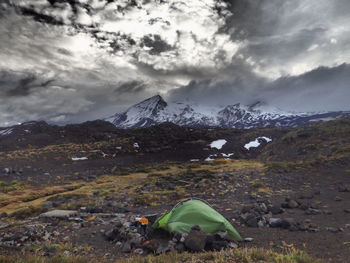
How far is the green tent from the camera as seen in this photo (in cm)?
1020

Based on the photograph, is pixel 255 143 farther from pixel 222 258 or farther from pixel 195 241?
pixel 222 258

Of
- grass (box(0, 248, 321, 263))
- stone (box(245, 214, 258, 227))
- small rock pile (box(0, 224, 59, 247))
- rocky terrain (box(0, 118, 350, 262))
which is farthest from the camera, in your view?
stone (box(245, 214, 258, 227))

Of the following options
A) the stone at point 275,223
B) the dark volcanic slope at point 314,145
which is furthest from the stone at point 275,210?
the dark volcanic slope at point 314,145

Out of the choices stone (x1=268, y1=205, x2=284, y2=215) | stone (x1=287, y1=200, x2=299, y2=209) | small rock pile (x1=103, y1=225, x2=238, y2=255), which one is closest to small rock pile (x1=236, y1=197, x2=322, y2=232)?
stone (x1=268, y1=205, x2=284, y2=215)

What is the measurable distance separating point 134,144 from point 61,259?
75846 millimetres

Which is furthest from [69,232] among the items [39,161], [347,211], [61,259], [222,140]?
[222,140]

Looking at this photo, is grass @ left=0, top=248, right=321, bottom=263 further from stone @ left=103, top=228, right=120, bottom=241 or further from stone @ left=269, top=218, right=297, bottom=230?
stone @ left=269, top=218, right=297, bottom=230

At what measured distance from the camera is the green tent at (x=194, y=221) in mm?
10203

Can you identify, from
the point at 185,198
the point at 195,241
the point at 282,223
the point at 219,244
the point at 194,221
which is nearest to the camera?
the point at 195,241

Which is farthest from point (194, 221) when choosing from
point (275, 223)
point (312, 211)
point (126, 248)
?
point (312, 211)

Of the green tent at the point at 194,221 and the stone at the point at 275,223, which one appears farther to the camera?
the stone at the point at 275,223

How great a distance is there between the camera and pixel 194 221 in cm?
1062

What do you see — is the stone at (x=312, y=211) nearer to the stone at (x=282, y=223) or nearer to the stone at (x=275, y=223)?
the stone at (x=282, y=223)

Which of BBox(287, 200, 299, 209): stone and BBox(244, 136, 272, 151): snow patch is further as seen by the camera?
BBox(244, 136, 272, 151): snow patch
